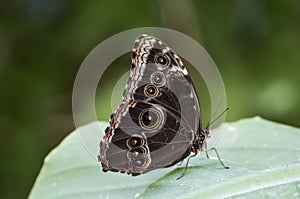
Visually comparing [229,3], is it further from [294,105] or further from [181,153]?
[181,153]

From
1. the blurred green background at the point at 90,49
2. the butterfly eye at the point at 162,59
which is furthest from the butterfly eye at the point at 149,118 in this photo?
the blurred green background at the point at 90,49

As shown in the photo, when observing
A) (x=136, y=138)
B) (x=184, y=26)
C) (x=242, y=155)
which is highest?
(x=184, y=26)

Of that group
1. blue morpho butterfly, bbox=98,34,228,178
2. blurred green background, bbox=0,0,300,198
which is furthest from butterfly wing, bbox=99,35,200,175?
blurred green background, bbox=0,0,300,198

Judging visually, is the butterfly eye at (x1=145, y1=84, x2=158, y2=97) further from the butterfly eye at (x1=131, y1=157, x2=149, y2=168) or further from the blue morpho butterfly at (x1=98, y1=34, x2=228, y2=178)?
the butterfly eye at (x1=131, y1=157, x2=149, y2=168)

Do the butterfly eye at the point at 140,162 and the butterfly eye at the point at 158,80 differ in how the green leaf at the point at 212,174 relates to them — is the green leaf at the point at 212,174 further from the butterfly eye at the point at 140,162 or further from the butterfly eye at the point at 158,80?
the butterfly eye at the point at 158,80

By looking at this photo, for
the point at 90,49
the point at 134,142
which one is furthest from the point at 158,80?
the point at 90,49

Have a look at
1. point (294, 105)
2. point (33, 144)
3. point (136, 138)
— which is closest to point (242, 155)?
point (136, 138)
